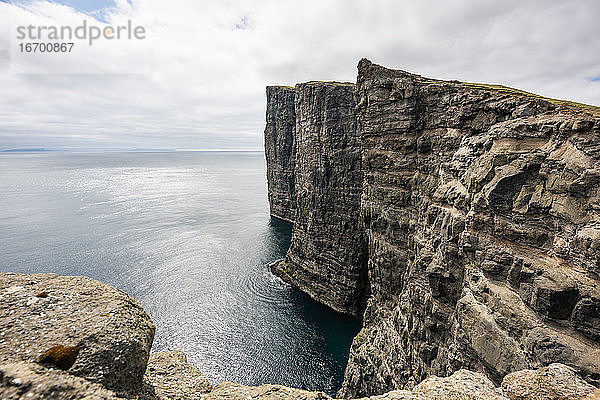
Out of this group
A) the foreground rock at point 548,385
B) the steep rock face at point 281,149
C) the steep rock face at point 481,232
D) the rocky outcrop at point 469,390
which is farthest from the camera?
the steep rock face at point 281,149

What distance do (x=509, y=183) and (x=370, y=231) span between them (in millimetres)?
18475

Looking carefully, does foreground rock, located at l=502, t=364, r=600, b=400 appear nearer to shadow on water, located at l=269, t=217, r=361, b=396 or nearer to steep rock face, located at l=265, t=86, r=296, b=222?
shadow on water, located at l=269, t=217, r=361, b=396

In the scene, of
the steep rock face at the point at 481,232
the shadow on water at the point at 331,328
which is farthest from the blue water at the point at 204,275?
the steep rock face at the point at 481,232

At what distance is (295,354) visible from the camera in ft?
138

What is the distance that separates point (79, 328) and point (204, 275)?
58114 millimetres

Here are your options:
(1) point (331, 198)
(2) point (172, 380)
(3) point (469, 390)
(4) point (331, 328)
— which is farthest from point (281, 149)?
(3) point (469, 390)

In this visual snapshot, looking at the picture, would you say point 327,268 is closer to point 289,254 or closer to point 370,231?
point 289,254

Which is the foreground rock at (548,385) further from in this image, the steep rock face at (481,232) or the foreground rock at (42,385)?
the foreground rock at (42,385)

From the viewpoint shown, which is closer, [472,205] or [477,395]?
[477,395]

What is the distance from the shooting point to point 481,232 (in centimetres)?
1598

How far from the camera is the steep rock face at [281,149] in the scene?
3853 inches

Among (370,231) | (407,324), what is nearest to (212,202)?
(370,231)

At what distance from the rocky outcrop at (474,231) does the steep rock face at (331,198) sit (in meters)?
20.2

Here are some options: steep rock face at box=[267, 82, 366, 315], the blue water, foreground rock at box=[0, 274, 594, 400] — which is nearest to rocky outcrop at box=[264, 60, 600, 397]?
foreground rock at box=[0, 274, 594, 400]
